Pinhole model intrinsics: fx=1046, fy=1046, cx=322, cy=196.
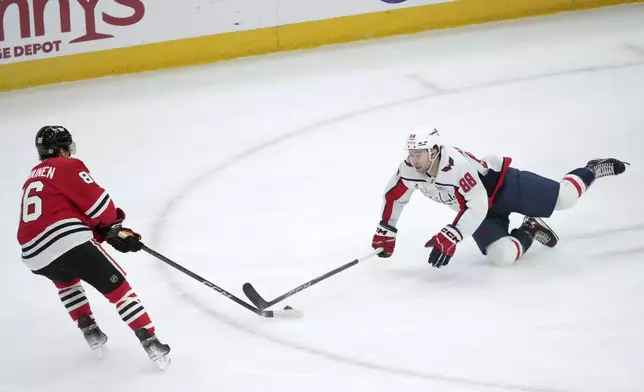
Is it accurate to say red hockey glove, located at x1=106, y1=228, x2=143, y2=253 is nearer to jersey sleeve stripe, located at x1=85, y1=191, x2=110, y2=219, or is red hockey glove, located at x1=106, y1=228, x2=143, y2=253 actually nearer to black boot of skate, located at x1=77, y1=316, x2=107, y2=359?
jersey sleeve stripe, located at x1=85, y1=191, x2=110, y2=219

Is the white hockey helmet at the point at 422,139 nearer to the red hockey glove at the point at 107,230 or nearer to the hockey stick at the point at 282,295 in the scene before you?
the hockey stick at the point at 282,295

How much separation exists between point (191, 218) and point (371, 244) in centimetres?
103

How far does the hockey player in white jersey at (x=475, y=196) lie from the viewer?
4449 millimetres

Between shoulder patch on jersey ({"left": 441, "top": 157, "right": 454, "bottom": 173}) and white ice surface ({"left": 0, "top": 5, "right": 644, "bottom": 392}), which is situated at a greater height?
shoulder patch on jersey ({"left": 441, "top": 157, "right": 454, "bottom": 173})

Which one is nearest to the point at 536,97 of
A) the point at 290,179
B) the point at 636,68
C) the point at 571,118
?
the point at 571,118

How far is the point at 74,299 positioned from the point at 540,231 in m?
2.15

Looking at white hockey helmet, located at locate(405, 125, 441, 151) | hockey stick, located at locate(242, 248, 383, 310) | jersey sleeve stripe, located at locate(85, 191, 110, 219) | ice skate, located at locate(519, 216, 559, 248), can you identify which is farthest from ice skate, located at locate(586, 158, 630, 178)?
jersey sleeve stripe, located at locate(85, 191, 110, 219)

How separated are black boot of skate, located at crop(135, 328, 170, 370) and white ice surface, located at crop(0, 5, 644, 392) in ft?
0.33

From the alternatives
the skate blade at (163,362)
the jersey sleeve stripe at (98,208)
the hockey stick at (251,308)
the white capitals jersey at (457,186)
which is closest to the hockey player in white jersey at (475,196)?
the white capitals jersey at (457,186)

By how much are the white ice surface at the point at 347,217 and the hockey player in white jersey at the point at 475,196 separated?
0.13 m

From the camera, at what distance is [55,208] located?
3.72 metres

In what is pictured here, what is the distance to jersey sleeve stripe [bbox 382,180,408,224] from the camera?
462 centimetres

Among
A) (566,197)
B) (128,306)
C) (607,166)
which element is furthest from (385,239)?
(128,306)

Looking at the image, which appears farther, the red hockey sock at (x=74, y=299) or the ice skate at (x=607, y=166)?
the ice skate at (x=607, y=166)
